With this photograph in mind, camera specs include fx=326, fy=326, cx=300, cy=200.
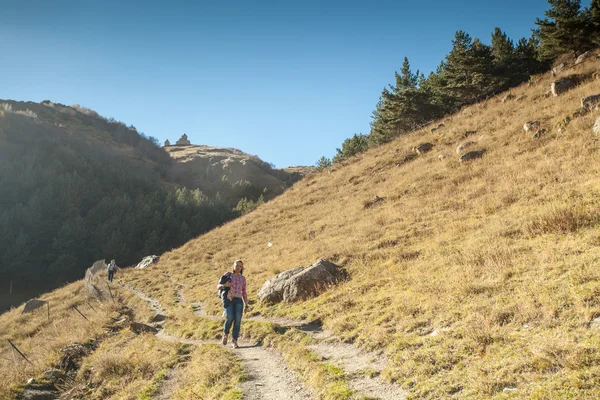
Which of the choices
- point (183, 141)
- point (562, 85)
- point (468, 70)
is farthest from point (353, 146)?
point (183, 141)

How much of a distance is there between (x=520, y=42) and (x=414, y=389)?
5592 cm

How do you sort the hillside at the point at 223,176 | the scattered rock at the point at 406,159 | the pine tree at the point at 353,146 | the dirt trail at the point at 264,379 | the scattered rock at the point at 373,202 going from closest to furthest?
1. the dirt trail at the point at 264,379
2. the scattered rock at the point at 373,202
3. the scattered rock at the point at 406,159
4. the pine tree at the point at 353,146
5. the hillside at the point at 223,176

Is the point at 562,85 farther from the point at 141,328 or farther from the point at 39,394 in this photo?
the point at 39,394

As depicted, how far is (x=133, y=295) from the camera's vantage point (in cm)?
2230

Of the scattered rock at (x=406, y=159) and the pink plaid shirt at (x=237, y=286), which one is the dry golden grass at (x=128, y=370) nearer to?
the pink plaid shirt at (x=237, y=286)

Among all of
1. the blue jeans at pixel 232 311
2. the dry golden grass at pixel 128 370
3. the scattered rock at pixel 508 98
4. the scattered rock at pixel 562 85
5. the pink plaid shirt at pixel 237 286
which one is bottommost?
the dry golden grass at pixel 128 370

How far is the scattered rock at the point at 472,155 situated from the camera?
21188 mm

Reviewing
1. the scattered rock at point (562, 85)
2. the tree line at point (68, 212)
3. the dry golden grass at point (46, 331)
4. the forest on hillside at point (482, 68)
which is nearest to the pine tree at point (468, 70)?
the forest on hillside at point (482, 68)

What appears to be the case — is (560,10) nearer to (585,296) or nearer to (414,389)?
(585,296)

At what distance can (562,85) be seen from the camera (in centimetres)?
2611

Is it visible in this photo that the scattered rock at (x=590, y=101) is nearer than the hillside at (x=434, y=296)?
No

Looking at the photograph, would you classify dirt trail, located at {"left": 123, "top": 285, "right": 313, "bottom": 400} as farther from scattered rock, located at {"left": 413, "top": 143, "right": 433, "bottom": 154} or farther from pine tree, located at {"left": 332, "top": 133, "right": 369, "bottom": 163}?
pine tree, located at {"left": 332, "top": 133, "right": 369, "bottom": 163}

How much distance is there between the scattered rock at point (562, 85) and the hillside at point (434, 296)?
2.09 meters

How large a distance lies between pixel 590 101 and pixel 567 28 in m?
22.0
